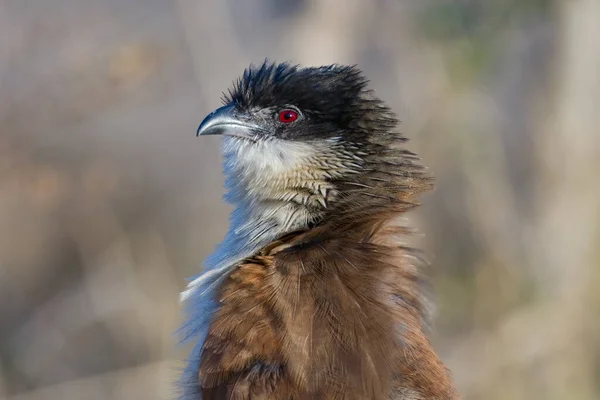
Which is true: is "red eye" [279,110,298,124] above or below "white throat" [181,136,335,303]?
above

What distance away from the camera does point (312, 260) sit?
2676 millimetres

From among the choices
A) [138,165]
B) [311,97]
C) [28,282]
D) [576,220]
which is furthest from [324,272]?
[138,165]

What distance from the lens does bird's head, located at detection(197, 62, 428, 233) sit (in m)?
3.08

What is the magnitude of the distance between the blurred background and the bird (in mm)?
2948

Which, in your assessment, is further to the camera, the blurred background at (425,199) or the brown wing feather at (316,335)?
the blurred background at (425,199)

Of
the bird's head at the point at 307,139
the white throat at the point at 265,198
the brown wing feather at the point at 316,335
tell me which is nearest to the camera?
the brown wing feather at the point at 316,335

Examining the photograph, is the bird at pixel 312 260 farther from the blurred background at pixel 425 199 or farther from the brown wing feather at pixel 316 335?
the blurred background at pixel 425 199

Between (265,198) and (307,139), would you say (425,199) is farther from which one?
(265,198)

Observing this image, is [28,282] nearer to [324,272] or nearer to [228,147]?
[228,147]

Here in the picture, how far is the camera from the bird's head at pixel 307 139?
308 cm

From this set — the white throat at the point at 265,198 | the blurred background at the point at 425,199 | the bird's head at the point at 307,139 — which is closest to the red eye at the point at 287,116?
the bird's head at the point at 307,139

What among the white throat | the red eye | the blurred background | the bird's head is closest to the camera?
the white throat

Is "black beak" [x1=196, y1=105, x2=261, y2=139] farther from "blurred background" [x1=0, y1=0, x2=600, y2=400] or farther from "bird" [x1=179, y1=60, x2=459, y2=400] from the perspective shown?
"blurred background" [x1=0, y1=0, x2=600, y2=400]

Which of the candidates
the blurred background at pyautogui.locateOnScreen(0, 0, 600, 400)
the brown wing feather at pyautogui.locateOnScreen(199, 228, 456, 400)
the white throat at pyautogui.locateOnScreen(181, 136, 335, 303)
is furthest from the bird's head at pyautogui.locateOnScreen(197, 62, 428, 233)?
the blurred background at pyautogui.locateOnScreen(0, 0, 600, 400)
